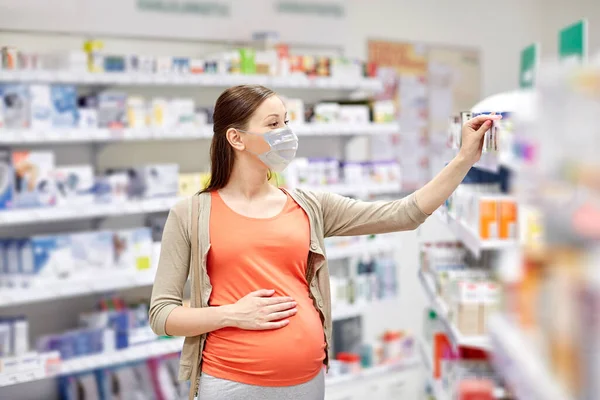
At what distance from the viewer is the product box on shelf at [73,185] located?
4336 millimetres

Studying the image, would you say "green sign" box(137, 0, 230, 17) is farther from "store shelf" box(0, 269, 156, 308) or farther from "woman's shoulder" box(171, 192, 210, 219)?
"woman's shoulder" box(171, 192, 210, 219)

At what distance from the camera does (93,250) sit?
4.47 metres

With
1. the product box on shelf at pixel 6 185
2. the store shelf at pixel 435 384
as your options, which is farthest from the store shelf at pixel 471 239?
the product box on shelf at pixel 6 185

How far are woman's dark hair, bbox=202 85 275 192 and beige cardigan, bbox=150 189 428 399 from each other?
104 mm

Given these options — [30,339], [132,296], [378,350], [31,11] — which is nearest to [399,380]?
[378,350]

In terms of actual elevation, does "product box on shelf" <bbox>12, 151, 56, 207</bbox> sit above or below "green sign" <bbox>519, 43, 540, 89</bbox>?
below

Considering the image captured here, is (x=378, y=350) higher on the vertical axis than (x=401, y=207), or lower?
lower

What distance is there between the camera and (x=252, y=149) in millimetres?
2463

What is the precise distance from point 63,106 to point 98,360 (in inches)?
57.0

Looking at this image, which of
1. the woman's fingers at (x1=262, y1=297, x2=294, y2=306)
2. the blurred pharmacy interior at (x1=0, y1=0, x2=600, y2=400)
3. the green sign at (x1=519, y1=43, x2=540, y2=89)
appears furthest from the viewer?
the green sign at (x1=519, y1=43, x2=540, y2=89)

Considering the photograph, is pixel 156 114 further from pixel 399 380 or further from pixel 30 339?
pixel 399 380

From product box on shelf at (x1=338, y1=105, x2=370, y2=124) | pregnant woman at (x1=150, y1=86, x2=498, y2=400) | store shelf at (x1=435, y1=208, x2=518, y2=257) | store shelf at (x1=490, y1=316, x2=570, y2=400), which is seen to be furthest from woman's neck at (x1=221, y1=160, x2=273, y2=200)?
product box on shelf at (x1=338, y1=105, x2=370, y2=124)

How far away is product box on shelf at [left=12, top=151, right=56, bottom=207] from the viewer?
165 inches

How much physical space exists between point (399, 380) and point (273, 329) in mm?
3617
